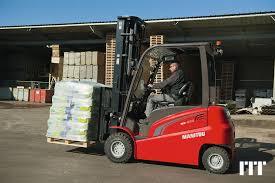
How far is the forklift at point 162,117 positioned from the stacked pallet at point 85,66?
12141 mm

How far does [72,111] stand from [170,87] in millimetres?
1805

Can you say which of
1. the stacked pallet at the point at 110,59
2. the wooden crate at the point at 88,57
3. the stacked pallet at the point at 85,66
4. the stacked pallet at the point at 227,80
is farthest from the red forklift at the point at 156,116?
the stacked pallet at the point at 227,80

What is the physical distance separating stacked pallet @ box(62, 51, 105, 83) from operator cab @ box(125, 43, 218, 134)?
1233 cm

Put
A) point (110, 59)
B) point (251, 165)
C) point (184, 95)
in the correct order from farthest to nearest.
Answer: point (110, 59)
point (251, 165)
point (184, 95)

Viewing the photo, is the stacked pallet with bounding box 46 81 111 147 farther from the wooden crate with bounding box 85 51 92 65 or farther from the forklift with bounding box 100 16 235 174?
the wooden crate with bounding box 85 51 92 65

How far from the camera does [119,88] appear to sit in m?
6.34

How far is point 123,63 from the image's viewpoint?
641 centimetres

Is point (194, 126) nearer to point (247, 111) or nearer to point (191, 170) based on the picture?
point (191, 170)

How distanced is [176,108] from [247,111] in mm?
10387

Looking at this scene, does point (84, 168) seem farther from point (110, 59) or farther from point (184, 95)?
point (110, 59)

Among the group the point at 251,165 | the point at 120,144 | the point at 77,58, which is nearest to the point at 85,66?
the point at 77,58

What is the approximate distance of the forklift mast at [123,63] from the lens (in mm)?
6348

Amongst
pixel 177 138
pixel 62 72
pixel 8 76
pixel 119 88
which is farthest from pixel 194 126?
pixel 8 76

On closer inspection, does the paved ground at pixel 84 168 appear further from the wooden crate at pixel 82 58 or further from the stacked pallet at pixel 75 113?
the wooden crate at pixel 82 58
